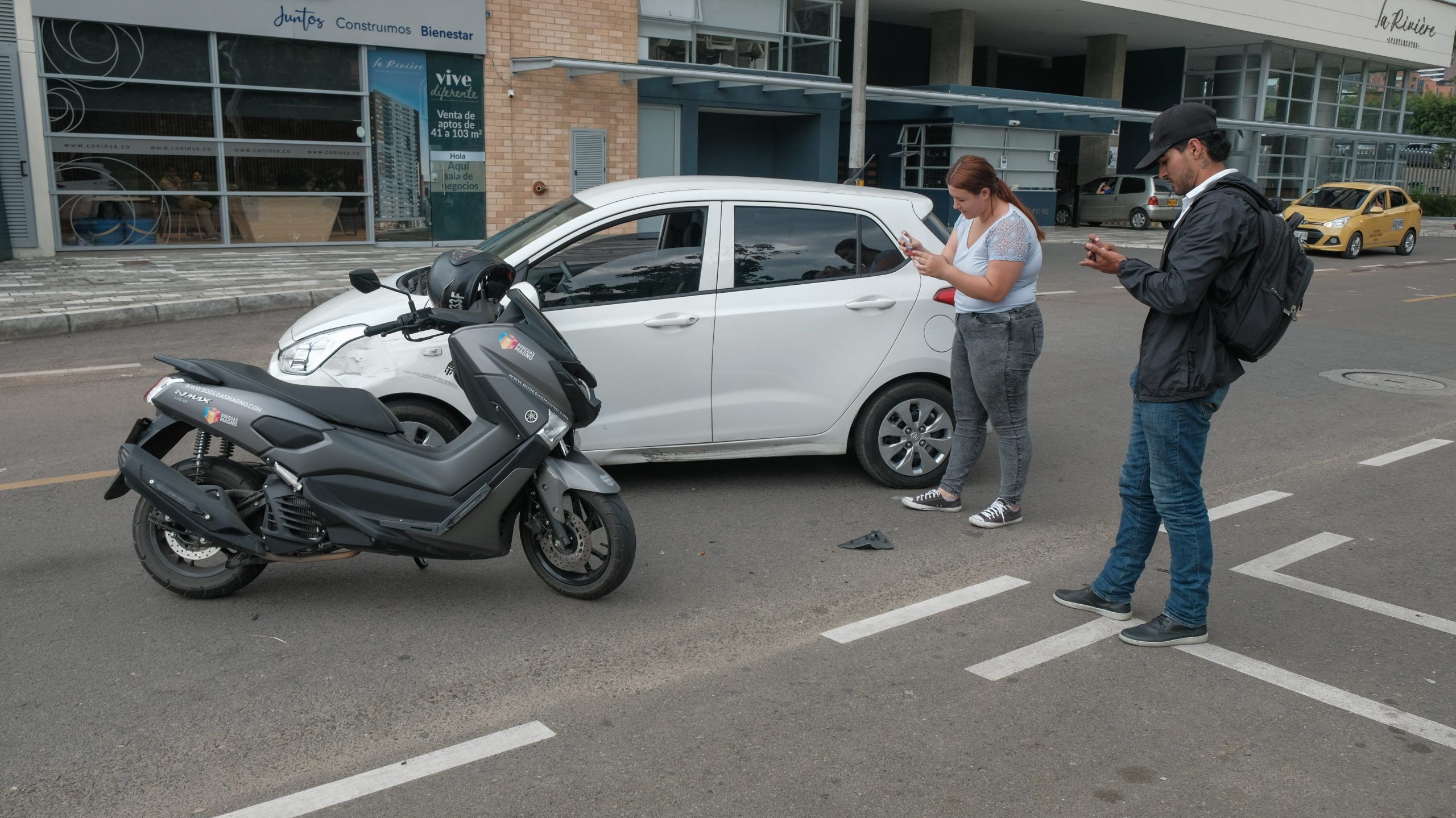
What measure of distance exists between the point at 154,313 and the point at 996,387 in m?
9.85

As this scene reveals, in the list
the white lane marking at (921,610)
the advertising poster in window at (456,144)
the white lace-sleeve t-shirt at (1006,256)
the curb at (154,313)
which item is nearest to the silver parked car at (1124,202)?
the advertising poster in window at (456,144)

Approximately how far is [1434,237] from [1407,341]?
23722 millimetres

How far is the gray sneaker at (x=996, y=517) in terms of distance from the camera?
19.1 feet

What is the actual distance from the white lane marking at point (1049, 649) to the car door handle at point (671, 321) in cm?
241

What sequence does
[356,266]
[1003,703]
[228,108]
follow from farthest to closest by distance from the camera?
1. [228,108]
2. [356,266]
3. [1003,703]

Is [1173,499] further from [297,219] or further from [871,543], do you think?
[297,219]

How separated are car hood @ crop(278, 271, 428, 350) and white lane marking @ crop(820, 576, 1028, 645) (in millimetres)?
2657

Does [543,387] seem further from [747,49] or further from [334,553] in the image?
[747,49]

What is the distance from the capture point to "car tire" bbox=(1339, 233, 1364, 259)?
79.0 feet

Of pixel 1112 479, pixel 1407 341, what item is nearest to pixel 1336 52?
pixel 1407 341

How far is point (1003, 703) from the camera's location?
393 cm

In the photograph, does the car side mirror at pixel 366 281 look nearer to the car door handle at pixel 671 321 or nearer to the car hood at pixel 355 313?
the car hood at pixel 355 313

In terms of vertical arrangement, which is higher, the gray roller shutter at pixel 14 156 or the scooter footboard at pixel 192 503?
the gray roller shutter at pixel 14 156

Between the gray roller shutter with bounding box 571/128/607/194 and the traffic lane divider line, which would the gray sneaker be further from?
the gray roller shutter with bounding box 571/128/607/194
